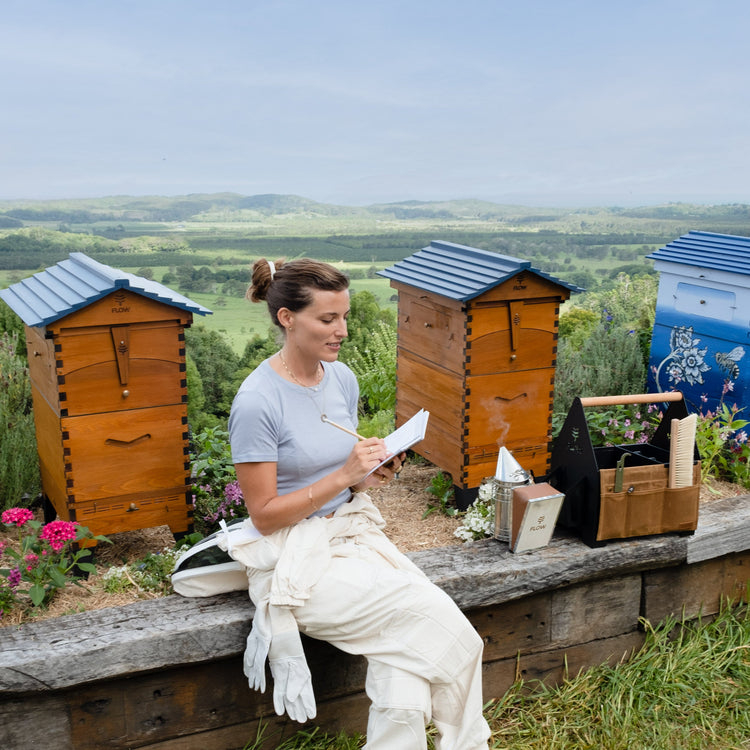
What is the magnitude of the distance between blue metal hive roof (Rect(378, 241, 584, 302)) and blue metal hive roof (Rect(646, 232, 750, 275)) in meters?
1.41

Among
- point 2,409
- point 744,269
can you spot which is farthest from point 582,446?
point 2,409

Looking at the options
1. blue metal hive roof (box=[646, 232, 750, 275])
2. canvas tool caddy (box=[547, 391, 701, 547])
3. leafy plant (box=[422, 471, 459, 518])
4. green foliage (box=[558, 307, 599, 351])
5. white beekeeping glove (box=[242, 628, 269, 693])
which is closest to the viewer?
white beekeeping glove (box=[242, 628, 269, 693])

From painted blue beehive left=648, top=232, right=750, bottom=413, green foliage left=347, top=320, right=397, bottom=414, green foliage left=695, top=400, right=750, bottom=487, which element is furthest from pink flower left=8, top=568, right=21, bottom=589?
painted blue beehive left=648, top=232, right=750, bottom=413

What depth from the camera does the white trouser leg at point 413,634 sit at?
2.37 meters

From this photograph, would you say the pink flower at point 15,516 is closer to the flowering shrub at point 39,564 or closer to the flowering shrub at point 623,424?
the flowering shrub at point 39,564

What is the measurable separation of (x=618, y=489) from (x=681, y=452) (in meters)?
0.31

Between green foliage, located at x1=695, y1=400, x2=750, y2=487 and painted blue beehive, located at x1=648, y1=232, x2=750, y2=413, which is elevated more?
painted blue beehive, located at x1=648, y1=232, x2=750, y2=413

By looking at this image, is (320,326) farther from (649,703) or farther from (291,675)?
(649,703)

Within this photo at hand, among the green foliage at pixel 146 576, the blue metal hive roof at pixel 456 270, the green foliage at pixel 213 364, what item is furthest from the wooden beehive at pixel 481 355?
the green foliage at pixel 213 364

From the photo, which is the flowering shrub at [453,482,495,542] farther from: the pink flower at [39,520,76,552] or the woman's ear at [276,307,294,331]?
the pink flower at [39,520,76,552]

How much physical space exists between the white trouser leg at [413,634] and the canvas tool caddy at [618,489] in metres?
0.99

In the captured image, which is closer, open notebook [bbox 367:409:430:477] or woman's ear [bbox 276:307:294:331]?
open notebook [bbox 367:409:430:477]

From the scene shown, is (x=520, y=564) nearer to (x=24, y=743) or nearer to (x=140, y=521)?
(x=140, y=521)

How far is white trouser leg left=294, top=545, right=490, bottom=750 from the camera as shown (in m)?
2.37
